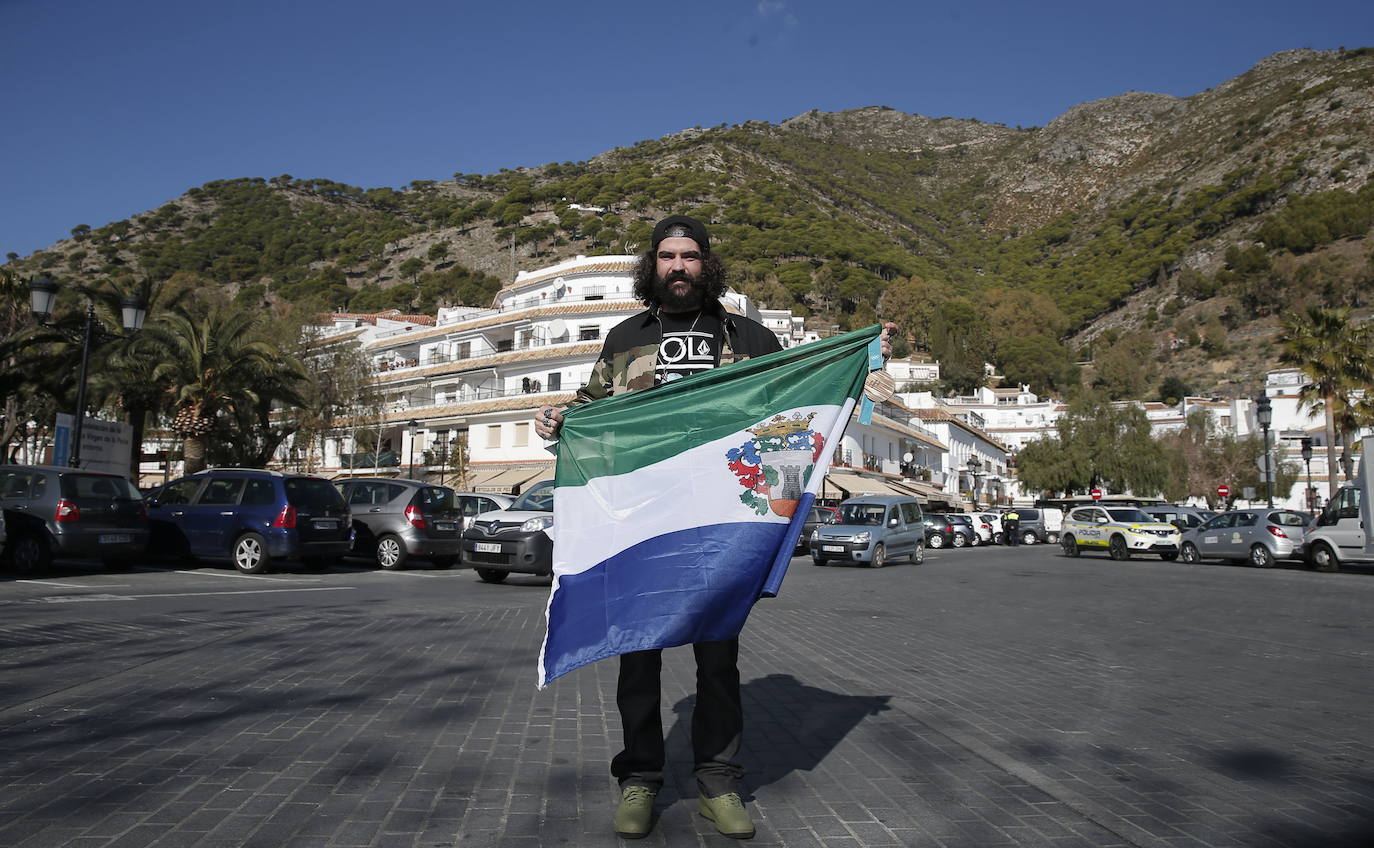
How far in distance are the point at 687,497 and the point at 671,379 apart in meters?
0.51

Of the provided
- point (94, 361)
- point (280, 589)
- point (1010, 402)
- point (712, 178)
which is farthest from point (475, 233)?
point (280, 589)

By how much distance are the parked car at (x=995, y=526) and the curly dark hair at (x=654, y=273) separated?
46.7 m

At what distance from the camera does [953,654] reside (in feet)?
29.3

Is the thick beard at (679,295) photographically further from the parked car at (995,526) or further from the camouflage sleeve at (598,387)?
the parked car at (995,526)

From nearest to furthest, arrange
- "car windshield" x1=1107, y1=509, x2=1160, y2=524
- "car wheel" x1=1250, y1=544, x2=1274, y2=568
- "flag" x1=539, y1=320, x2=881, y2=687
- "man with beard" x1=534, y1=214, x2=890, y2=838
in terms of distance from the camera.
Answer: "man with beard" x1=534, y1=214, x2=890, y2=838, "flag" x1=539, y1=320, x2=881, y2=687, "car wheel" x1=1250, y1=544, x2=1274, y2=568, "car windshield" x1=1107, y1=509, x2=1160, y2=524

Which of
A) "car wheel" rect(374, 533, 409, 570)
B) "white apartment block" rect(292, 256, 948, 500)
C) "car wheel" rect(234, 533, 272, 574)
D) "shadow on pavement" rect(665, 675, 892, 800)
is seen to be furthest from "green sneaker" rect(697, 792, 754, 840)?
"white apartment block" rect(292, 256, 948, 500)

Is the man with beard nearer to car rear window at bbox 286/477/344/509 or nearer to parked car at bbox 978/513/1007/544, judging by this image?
car rear window at bbox 286/477/344/509

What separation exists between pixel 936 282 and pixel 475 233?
6485cm

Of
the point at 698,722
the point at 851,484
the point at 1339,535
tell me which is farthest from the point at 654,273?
the point at 851,484

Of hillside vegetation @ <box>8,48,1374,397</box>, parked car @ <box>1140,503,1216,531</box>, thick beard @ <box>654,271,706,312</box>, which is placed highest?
hillside vegetation @ <box>8,48,1374,397</box>

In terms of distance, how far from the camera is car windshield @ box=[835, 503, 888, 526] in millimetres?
26422

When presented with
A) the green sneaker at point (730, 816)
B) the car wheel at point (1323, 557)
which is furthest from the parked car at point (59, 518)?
the car wheel at point (1323, 557)

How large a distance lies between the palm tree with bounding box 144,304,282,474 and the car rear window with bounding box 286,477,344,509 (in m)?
14.9

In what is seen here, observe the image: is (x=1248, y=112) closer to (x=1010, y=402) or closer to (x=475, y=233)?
(x=1010, y=402)
